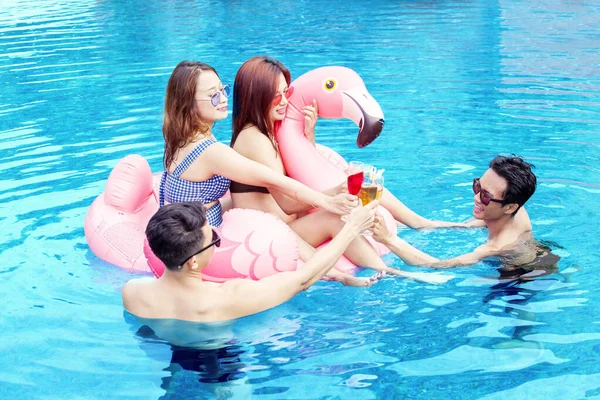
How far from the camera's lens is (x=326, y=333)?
14.1ft

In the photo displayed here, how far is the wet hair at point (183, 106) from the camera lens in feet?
15.2

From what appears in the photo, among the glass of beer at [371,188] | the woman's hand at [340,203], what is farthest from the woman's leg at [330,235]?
the glass of beer at [371,188]

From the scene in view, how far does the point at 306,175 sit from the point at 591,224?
2185 mm

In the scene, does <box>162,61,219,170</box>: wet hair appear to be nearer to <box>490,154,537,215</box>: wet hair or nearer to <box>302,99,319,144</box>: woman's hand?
<box>302,99,319,144</box>: woman's hand

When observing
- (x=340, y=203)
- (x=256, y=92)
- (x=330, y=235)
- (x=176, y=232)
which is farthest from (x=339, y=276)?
(x=176, y=232)

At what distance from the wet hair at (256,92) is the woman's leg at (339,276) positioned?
70cm

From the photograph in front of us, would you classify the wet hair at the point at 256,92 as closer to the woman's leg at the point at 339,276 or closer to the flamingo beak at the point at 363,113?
the flamingo beak at the point at 363,113

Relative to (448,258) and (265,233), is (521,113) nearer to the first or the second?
(448,258)

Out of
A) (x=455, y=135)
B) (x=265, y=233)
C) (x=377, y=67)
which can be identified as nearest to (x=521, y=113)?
(x=455, y=135)

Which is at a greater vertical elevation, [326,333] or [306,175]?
[306,175]

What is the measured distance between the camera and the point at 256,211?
4.84m

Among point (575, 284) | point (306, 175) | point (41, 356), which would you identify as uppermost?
point (306, 175)

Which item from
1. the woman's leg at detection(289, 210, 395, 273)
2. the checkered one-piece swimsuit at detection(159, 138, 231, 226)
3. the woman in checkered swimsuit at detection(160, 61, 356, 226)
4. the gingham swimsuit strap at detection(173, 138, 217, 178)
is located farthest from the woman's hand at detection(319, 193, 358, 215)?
the gingham swimsuit strap at detection(173, 138, 217, 178)

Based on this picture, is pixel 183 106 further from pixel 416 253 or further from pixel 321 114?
pixel 416 253
